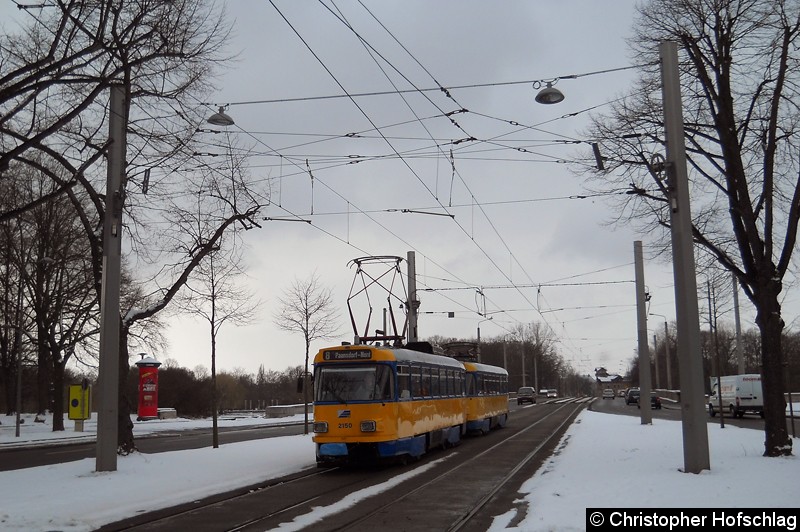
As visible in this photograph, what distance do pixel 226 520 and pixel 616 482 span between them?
6.66 metres

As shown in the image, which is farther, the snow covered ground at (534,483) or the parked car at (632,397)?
the parked car at (632,397)

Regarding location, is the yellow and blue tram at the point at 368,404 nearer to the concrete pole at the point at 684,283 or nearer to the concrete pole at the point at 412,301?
the concrete pole at the point at 684,283

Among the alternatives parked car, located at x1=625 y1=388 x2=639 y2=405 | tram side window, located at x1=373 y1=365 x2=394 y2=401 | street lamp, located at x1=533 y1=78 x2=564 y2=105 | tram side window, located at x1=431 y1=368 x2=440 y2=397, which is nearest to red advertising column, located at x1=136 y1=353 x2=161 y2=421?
tram side window, located at x1=431 y1=368 x2=440 y2=397

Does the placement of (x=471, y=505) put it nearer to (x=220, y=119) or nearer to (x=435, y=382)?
(x=220, y=119)

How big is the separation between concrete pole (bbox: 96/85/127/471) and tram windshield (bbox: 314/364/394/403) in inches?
186

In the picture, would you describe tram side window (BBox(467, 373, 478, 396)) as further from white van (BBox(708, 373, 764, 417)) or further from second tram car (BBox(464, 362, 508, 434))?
→ white van (BBox(708, 373, 764, 417))

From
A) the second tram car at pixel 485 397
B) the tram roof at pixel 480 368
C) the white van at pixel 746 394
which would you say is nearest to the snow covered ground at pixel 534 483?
the second tram car at pixel 485 397

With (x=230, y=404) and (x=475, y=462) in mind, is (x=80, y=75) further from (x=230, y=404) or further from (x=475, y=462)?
(x=230, y=404)

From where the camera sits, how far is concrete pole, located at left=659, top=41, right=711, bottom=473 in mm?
13617

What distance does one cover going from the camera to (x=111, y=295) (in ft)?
52.5

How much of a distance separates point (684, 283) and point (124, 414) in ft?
46.7

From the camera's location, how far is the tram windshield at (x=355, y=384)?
1750cm

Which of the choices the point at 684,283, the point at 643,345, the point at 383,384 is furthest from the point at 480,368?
the point at 684,283

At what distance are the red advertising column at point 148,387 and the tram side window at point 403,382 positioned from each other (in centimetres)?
3056
